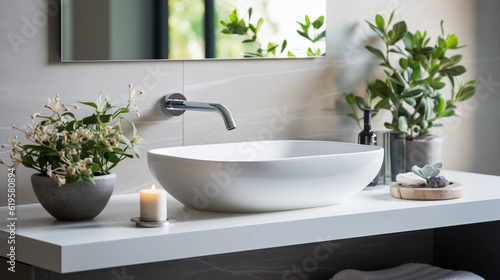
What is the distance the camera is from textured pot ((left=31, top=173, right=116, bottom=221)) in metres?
1.70

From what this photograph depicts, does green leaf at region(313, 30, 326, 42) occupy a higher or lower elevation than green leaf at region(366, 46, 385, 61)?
higher

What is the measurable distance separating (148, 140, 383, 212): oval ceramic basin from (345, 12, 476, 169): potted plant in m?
0.53

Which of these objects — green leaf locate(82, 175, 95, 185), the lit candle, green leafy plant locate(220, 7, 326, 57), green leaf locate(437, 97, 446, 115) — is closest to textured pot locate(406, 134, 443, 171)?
green leaf locate(437, 97, 446, 115)

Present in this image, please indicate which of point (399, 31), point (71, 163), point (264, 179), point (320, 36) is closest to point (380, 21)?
point (399, 31)

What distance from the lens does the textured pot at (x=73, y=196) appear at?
1.70 metres

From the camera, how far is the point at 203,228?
5.47 ft

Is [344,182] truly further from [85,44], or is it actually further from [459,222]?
[85,44]

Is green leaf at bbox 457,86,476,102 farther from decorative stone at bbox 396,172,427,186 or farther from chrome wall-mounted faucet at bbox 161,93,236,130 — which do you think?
chrome wall-mounted faucet at bbox 161,93,236,130

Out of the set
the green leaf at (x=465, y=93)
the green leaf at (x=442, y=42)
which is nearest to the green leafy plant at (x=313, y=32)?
the green leaf at (x=442, y=42)

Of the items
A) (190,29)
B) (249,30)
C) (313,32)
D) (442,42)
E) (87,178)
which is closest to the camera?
(87,178)

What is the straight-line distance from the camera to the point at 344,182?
6.19 ft

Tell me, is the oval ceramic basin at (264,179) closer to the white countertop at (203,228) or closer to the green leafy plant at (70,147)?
the white countertop at (203,228)

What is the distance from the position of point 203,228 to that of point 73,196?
0.31 meters

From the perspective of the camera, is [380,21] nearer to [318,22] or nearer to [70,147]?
[318,22]
